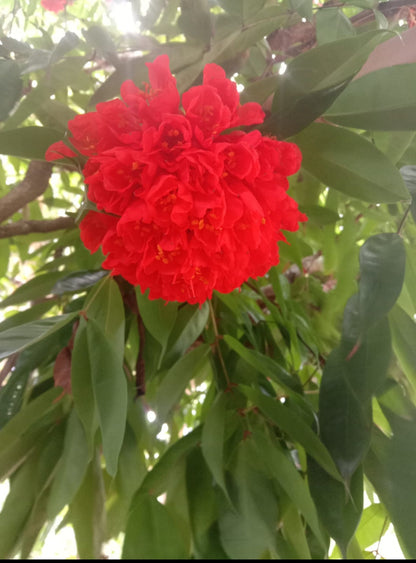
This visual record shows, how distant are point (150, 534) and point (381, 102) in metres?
0.31

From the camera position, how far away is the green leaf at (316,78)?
253 mm

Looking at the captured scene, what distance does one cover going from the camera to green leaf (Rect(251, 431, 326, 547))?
0.28m

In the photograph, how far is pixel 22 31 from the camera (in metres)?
0.56

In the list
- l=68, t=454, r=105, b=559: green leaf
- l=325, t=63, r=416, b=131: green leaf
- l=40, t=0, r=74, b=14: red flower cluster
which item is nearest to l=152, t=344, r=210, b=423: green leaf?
l=68, t=454, r=105, b=559: green leaf

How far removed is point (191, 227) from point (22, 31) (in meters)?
0.46

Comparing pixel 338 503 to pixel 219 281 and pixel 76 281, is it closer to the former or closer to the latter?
pixel 219 281

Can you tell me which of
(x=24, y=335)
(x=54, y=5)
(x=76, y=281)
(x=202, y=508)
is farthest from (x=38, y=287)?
(x=54, y=5)

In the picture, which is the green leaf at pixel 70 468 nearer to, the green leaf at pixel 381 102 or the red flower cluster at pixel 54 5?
the green leaf at pixel 381 102

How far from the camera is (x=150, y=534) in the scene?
29 cm

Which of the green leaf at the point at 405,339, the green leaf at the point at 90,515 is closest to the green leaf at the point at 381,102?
the green leaf at the point at 405,339

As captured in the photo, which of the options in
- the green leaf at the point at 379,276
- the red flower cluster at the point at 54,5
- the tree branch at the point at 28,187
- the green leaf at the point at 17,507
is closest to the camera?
the green leaf at the point at 379,276

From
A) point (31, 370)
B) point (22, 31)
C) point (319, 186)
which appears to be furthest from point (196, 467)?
point (22, 31)

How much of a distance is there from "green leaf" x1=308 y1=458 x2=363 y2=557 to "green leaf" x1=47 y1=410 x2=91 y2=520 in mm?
166

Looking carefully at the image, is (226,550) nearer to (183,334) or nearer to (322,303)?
(183,334)
